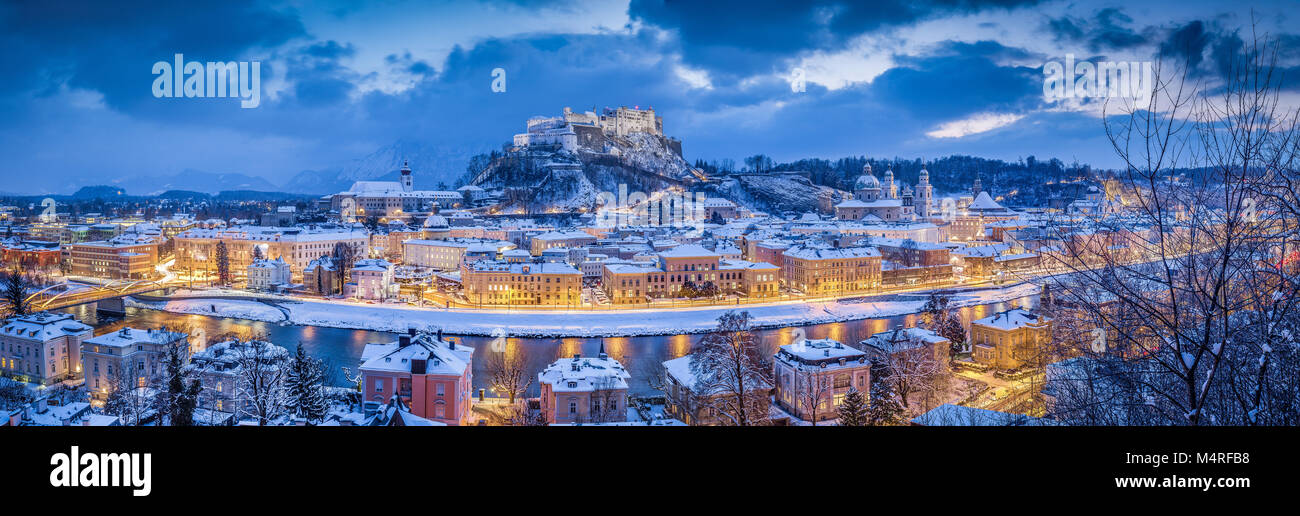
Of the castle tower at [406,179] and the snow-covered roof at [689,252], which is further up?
the castle tower at [406,179]

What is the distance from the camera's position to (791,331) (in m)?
8.37

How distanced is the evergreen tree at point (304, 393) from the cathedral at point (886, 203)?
751 inches

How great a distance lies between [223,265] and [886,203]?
1853 cm

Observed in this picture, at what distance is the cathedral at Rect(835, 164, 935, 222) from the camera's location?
2292 centimetres

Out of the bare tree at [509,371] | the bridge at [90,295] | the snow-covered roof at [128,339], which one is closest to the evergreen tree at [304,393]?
the bare tree at [509,371]

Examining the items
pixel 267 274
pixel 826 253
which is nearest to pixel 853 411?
pixel 826 253

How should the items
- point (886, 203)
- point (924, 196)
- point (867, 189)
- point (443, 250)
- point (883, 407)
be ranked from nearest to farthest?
point (883, 407) → point (443, 250) → point (886, 203) → point (924, 196) → point (867, 189)

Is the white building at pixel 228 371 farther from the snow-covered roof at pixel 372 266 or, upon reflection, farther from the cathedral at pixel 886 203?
the cathedral at pixel 886 203

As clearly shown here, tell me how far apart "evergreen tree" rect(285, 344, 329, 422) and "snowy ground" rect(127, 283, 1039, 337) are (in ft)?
10.6

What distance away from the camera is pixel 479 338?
303 inches

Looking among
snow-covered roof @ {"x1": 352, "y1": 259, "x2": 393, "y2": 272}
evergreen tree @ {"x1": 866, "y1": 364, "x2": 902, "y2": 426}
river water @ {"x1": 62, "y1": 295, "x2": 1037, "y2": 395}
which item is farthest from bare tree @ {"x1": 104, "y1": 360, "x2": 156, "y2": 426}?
snow-covered roof @ {"x1": 352, "y1": 259, "x2": 393, "y2": 272}

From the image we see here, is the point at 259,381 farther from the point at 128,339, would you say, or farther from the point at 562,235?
the point at 562,235

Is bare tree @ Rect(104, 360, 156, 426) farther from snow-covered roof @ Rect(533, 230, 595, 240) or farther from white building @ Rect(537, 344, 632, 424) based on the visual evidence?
snow-covered roof @ Rect(533, 230, 595, 240)

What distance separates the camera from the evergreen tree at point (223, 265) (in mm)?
11953
